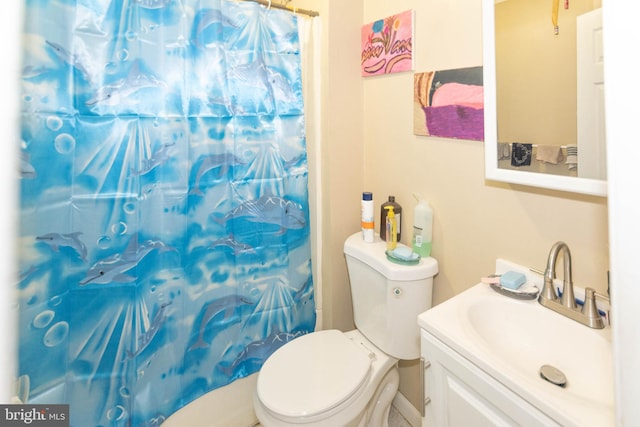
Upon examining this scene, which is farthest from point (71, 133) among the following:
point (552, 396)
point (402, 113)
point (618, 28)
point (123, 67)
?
point (552, 396)

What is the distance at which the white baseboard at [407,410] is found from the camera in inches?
63.7

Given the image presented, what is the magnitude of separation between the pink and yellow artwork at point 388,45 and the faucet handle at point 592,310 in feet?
3.38

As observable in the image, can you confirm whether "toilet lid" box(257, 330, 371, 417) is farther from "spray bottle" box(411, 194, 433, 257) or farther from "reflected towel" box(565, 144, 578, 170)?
"reflected towel" box(565, 144, 578, 170)

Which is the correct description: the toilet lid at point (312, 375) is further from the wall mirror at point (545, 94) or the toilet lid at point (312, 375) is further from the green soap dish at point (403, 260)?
the wall mirror at point (545, 94)

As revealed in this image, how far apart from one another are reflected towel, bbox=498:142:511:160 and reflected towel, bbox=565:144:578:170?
0.16m

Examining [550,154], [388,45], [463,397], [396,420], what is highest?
[388,45]

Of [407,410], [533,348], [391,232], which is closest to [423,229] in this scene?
[391,232]

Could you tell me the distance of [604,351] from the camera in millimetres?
863

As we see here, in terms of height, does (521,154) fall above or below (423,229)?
above

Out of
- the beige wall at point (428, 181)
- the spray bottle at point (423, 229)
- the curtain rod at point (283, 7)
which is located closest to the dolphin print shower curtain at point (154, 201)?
the curtain rod at point (283, 7)

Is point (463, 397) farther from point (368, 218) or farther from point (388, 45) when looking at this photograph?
point (388, 45)

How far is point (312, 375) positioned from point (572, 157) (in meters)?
1.12

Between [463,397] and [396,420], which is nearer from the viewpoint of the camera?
[463,397]

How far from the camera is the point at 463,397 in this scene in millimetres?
880
